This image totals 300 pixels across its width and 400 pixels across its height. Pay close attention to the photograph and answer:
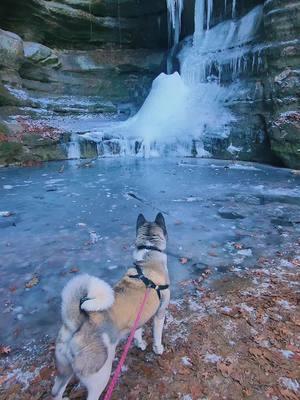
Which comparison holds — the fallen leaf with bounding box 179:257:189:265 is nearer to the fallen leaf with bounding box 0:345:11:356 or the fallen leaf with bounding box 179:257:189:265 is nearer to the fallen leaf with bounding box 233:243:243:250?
the fallen leaf with bounding box 233:243:243:250

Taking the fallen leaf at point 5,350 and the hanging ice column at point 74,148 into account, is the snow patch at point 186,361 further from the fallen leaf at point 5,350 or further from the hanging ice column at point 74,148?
the hanging ice column at point 74,148

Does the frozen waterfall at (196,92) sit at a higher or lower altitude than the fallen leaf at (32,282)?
higher

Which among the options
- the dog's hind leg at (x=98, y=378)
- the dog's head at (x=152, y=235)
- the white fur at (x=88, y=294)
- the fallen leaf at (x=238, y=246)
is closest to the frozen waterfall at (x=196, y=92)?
the fallen leaf at (x=238, y=246)

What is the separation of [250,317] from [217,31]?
1594 centimetres

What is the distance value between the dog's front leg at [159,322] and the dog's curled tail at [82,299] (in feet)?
1.85

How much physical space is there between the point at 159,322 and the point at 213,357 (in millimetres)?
481

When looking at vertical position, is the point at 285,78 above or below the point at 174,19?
below

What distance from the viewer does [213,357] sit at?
2305 millimetres

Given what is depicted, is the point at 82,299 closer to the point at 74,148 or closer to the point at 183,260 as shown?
the point at 183,260

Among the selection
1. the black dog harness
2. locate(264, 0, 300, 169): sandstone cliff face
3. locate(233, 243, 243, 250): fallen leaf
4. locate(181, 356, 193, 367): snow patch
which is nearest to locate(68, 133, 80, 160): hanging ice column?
locate(264, 0, 300, 169): sandstone cliff face

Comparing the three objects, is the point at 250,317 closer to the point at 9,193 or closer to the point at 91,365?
the point at 91,365

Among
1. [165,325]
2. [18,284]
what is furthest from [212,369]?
[18,284]

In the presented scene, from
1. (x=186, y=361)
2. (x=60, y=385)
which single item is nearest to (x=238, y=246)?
(x=186, y=361)

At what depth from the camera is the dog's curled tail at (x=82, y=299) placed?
5.69 feet
